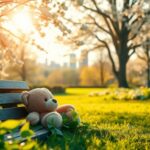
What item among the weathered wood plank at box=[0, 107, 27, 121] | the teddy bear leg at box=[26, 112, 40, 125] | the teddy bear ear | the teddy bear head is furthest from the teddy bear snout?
the weathered wood plank at box=[0, 107, 27, 121]

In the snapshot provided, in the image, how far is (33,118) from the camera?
22.3 ft

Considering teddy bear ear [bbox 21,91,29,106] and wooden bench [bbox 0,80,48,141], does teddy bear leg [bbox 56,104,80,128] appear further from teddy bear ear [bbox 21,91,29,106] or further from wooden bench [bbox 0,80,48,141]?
teddy bear ear [bbox 21,91,29,106]

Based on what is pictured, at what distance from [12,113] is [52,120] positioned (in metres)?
0.67

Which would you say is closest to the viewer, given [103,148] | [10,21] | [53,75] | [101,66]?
[103,148]

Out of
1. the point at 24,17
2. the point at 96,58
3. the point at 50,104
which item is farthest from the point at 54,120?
the point at 96,58

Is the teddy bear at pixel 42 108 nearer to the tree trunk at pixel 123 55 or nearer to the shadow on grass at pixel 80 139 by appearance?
the shadow on grass at pixel 80 139

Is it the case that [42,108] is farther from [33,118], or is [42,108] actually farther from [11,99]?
[11,99]

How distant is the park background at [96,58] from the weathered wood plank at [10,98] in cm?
96

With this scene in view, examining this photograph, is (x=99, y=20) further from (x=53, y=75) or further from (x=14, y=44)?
(x=53, y=75)

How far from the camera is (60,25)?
8883 mm

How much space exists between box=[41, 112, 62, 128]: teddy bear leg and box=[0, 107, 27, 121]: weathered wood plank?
1.60ft

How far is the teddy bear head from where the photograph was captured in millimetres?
6852

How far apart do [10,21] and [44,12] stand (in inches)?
85.2

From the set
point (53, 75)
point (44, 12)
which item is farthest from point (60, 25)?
point (53, 75)
